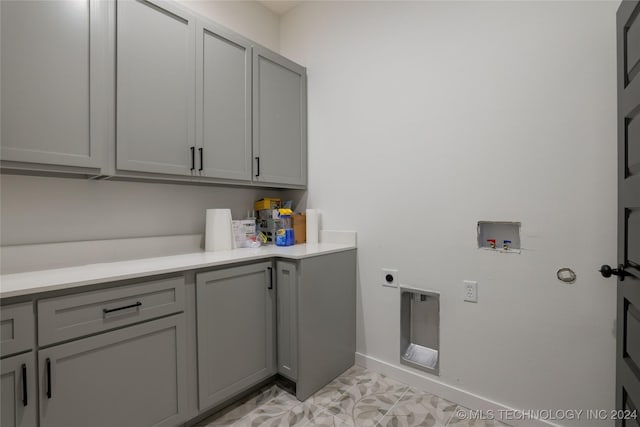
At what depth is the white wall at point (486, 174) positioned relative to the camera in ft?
4.48

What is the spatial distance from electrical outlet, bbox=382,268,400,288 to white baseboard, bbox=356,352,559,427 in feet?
1.74

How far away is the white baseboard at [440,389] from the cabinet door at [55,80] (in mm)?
2012

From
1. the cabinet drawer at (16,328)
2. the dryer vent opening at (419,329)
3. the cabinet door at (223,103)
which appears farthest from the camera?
the dryer vent opening at (419,329)

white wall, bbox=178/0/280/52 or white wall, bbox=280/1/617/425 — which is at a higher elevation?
white wall, bbox=178/0/280/52

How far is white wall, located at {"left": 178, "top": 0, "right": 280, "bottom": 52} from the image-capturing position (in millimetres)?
2172

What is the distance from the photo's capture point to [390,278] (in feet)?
6.59

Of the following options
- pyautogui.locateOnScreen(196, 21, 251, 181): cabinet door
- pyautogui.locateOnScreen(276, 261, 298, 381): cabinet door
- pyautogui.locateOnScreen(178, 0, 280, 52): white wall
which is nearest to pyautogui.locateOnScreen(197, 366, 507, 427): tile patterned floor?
pyautogui.locateOnScreen(276, 261, 298, 381): cabinet door

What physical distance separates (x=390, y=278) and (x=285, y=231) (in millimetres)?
790

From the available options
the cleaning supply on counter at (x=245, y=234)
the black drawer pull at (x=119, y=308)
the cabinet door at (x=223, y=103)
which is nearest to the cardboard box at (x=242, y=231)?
the cleaning supply on counter at (x=245, y=234)

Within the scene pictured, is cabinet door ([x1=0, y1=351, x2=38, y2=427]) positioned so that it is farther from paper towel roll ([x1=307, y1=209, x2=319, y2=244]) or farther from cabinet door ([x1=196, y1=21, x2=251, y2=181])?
paper towel roll ([x1=307, y1=209, x2=319, y2=244])

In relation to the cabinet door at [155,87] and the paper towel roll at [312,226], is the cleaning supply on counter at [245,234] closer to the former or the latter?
the paper towel roll at [312,226]

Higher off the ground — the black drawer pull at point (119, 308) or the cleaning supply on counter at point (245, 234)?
the cleaning supply on counter at point (245, 234)

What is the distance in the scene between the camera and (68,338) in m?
1.13

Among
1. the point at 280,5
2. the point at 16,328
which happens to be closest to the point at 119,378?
the point at 16,328
